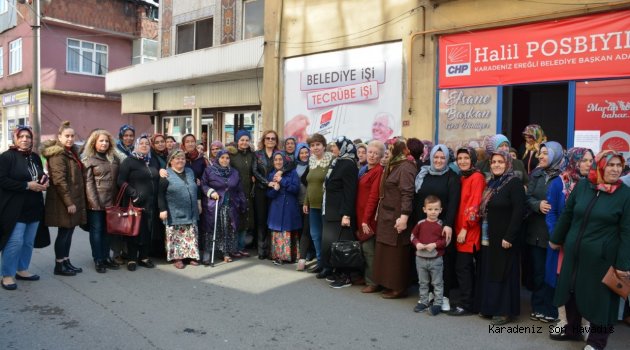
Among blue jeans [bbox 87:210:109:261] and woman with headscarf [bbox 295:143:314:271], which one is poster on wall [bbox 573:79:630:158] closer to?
woman with headscarf [bbox 295:143:314:271]

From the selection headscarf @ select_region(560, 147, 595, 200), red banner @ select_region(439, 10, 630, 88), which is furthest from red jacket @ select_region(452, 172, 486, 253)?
red banner @ select_region(439, 10, 630, 88)

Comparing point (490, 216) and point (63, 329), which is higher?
point (490, 216)

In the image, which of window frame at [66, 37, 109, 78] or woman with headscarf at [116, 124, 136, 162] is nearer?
woman with headscarf at [116, 124, 136, 162]

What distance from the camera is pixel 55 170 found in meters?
6.43

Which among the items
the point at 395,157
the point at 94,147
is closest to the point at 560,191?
the point at 395,157

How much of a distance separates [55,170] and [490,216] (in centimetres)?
526

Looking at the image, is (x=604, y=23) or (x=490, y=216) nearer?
(x=490, y=216)

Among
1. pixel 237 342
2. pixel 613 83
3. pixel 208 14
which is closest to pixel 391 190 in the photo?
pixel 237 342

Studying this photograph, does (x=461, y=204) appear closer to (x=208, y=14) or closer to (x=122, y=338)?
(x=122, y=338)

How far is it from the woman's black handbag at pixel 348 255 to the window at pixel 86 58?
2347 cm

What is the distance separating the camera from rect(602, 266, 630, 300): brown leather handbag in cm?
396

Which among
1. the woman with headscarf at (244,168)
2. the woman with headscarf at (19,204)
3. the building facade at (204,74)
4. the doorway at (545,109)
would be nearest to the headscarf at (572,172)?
the woman with headscarf at (244,168)

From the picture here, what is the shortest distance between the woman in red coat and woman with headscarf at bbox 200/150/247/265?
2139 mm

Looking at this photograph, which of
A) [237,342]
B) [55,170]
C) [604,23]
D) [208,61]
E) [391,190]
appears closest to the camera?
[237,342]
